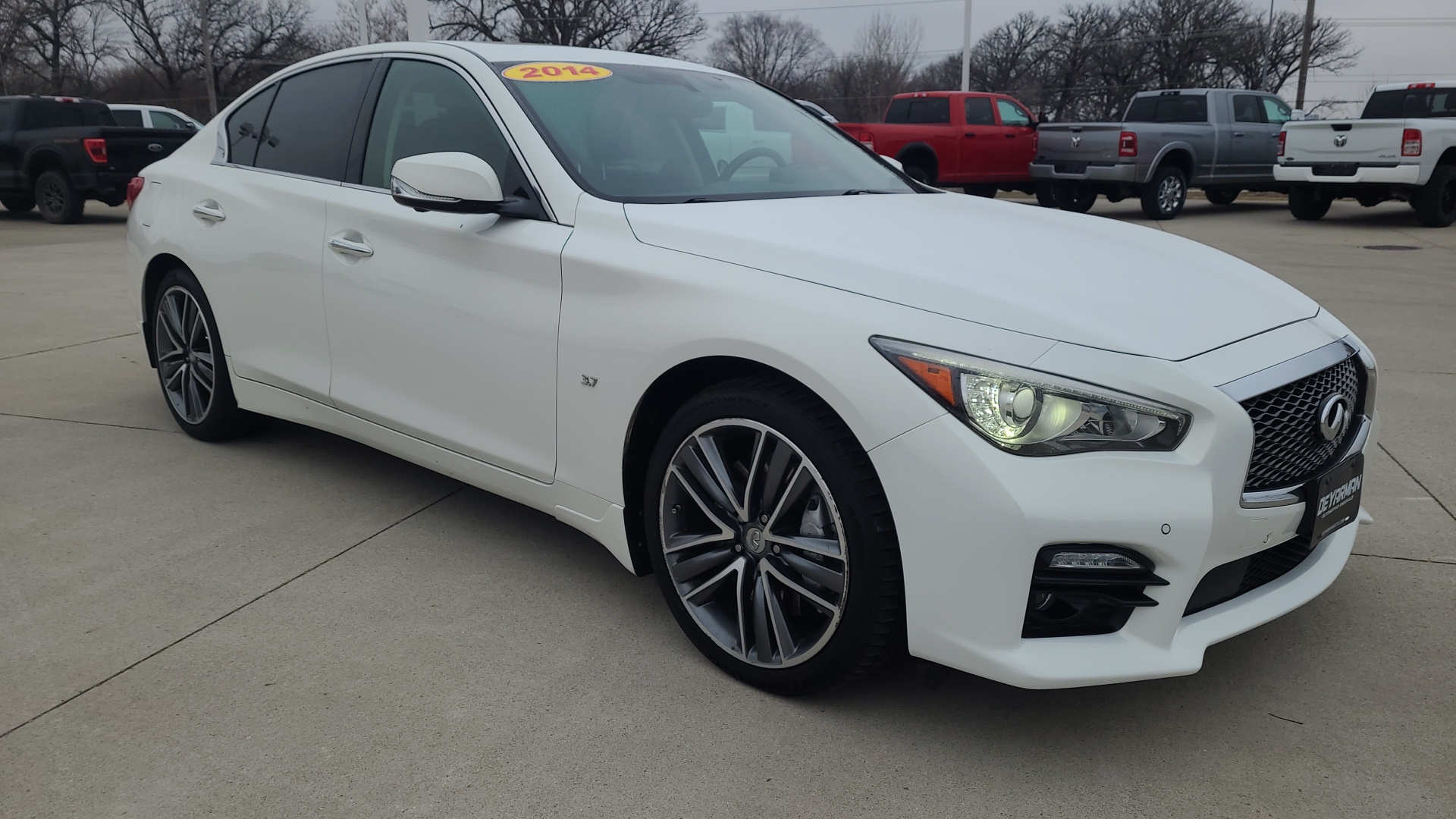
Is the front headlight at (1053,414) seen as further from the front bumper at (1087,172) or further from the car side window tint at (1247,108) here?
the car side window tint at (1247,108)

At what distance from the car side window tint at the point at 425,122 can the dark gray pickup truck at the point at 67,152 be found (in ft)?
43.9

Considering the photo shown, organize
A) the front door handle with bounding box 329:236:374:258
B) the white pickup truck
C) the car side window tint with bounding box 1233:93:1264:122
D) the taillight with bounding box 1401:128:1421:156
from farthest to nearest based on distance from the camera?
the car side window tint with bounding box 1233:93:1264:122 < the white pickup truck < the taillight with bounding box 1401:128:1421:156 < the front door handle with bounding box 329:236:374:258

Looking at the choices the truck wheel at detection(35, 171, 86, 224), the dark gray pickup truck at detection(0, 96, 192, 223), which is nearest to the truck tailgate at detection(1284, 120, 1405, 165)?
the dark gray pickup truck at detection(0, 96, 192, 223)

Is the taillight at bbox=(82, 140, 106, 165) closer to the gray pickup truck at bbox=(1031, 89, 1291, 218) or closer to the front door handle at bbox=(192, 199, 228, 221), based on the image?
the front door handle at bbox=(192, 199, 228, 221)

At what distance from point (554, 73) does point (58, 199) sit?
1527cm

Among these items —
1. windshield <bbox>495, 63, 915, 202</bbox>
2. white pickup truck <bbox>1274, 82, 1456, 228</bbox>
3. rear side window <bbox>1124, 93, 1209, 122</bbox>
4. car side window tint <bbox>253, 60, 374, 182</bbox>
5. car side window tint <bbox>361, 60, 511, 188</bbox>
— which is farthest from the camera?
rear side window <bbox>1124, 93, 1209, 122</bbox>

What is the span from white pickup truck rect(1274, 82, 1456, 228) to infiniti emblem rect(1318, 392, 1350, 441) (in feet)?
44.5

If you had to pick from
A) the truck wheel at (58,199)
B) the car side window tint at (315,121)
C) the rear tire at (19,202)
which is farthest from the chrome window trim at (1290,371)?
the rear tire at (19,202)

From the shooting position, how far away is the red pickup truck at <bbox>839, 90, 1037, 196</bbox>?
57.3ft

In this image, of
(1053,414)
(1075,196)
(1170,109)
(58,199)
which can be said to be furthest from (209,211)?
(1170,109)

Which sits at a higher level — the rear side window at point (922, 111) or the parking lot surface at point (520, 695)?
Answer: the rear side window at point (922, 111)

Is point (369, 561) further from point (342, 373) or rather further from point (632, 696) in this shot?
point (632, 696)

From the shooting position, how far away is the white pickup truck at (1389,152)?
13.8 meters

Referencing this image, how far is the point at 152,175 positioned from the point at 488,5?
47666mm
